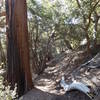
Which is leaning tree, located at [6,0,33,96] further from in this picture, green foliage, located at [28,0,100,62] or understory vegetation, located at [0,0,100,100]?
green foliage, located at [28,0,100,62]

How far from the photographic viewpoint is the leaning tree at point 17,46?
8.05m

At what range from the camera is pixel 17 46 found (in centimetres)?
812

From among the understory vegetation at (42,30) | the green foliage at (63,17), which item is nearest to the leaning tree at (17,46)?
the understory vegetation at (42,30)

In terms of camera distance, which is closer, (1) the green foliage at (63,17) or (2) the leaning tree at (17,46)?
(2) the leaning tree at (17,46)

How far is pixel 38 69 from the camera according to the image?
1328cm

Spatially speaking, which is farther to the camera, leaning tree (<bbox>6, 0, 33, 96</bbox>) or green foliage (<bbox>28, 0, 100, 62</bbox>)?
green foliage (<bbox>28, 0, 100, 62</bbox>)

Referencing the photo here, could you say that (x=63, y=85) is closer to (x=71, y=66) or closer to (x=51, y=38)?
(x=71, y=66)

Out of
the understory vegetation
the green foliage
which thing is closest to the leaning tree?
the understory vegetation

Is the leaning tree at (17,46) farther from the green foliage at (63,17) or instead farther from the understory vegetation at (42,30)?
the green foliage at (63,17)

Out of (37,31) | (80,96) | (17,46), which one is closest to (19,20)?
(17,46)

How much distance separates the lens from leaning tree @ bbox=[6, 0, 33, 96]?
8047 millimetres

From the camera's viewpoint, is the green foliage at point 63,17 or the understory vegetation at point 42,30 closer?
the understory vegetation at point 42,30

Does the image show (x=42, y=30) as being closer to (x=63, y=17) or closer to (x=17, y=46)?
(x=63, y=17)

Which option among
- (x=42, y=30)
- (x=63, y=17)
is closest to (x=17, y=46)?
(x=63, y=17)
